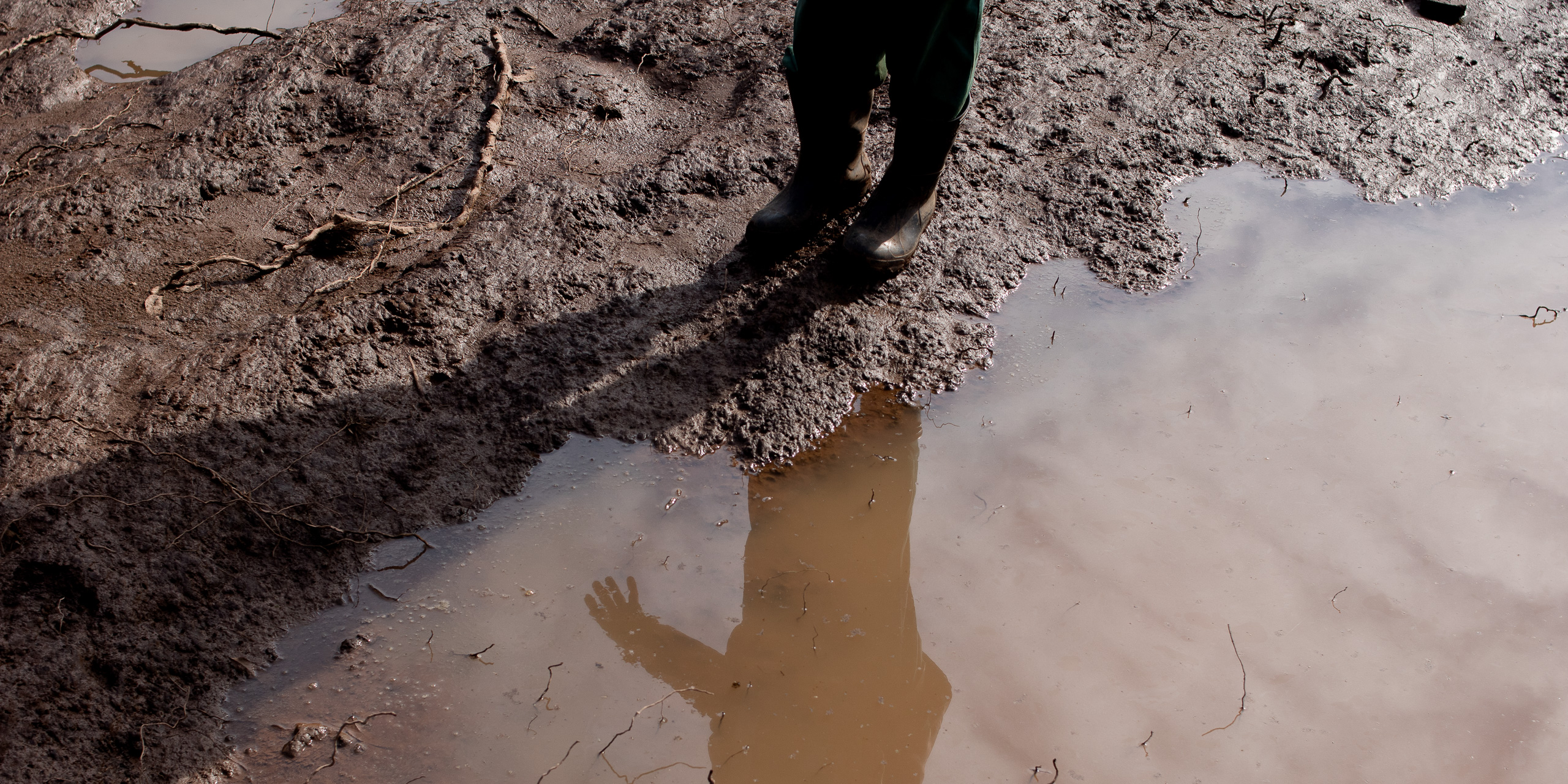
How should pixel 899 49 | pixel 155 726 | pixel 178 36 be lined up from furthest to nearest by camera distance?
pixel 178 36 < pixel 899 49 < pixel 155 726

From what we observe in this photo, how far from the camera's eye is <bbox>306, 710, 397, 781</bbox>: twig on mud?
4.91ft

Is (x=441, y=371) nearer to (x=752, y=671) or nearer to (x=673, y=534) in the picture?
(x=673, y=534)

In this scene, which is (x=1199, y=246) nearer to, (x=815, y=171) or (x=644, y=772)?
(x=815, y=171)

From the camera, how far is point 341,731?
1.54 meters

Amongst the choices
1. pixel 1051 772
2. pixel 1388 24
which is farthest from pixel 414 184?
pixel 1388 24

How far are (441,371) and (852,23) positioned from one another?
129cm

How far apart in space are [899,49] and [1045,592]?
133cm

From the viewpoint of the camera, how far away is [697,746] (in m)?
1.57

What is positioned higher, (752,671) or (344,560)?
(344,560)

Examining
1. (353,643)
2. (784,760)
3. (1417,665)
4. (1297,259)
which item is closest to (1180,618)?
(1417,665)

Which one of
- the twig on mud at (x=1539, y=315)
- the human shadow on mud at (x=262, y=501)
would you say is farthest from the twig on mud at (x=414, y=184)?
the twig on mud at (x=1539, y=315)

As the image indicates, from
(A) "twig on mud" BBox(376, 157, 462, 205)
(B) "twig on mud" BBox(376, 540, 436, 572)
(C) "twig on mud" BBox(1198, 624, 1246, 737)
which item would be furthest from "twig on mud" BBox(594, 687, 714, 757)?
(A) "twig on mud" BBox(376, 157, 462, 205)

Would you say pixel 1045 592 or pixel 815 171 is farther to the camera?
pixel 815 171

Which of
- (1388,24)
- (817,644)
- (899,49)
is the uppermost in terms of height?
(899,49)
